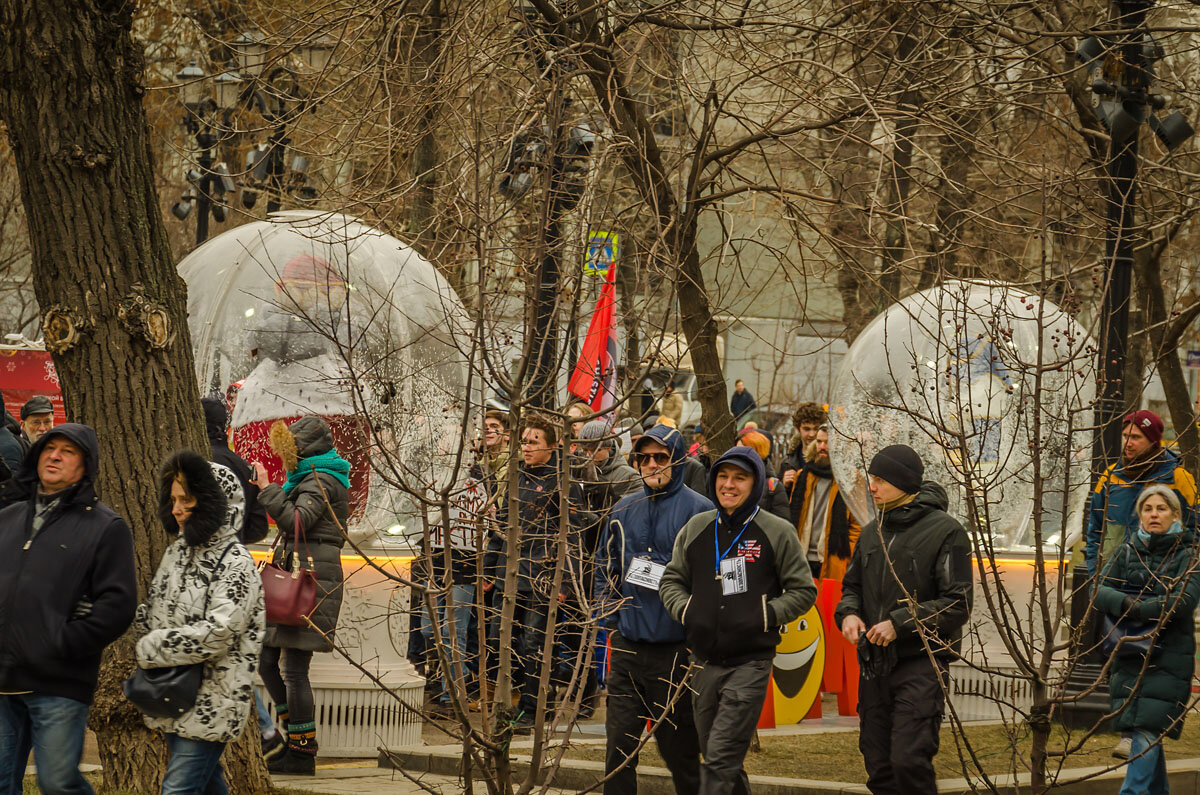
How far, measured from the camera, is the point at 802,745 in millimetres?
10125

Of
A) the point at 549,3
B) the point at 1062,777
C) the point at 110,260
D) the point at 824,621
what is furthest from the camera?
the point at 824,621

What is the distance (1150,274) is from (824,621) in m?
7.50

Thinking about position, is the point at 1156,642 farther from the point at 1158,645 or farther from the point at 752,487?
the point at 752,487

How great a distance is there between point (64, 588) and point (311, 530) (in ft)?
8.95

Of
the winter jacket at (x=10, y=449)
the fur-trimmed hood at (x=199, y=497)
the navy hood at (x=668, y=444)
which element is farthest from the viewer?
the winter jacket at (x=10, y=449)

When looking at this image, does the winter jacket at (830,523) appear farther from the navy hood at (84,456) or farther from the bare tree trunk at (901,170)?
the navy hood at (84,456)

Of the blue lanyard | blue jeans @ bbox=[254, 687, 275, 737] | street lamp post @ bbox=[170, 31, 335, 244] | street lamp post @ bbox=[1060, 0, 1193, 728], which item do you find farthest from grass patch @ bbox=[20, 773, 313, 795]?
street lamp post @ bbox=[1060, 0, 1193, 728]

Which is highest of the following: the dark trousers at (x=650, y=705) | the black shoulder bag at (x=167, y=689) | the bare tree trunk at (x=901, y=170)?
the bare tree trunk at (x=901, y=170)

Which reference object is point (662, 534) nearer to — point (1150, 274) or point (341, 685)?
point (341, 685)

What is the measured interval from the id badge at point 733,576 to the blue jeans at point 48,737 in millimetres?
2868

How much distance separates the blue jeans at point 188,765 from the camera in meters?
6.38

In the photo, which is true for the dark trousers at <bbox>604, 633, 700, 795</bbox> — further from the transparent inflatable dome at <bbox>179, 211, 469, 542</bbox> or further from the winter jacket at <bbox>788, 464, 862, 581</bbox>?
the winter jacket at <bbox>788, 464, 862, 581</bbox>

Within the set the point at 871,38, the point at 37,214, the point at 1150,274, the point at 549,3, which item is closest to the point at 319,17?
the point at 549,3

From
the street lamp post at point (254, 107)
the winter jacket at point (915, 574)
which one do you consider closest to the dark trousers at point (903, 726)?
the winter jacket at point (915, 574)
